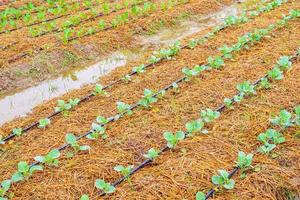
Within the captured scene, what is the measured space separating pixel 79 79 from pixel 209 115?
2969 millimetres

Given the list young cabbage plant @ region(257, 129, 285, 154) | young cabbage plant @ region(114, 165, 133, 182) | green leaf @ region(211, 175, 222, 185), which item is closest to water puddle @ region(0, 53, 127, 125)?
young cabbage plant @ region(114, 165, 133, 182)

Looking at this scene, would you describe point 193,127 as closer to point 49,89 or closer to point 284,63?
point 284,63

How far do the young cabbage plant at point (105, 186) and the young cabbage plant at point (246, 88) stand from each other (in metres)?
2.45

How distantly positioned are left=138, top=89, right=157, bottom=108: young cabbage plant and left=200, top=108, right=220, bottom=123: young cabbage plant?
787mm

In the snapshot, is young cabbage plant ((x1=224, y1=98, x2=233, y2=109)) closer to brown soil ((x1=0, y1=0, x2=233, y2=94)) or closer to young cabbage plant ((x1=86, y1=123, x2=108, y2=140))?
young cabbage plant ((x1=86, y1=123, x2=108, y2=140))

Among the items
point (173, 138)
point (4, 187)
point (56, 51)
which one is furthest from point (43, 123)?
point (56, 51)

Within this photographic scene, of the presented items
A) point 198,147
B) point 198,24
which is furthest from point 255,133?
point 198,24

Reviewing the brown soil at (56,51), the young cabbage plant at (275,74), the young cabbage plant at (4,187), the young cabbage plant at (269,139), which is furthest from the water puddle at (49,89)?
the young cabbage plant at (269,139)

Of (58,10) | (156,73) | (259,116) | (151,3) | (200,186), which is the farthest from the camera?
(151,3)

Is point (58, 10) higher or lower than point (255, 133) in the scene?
higher

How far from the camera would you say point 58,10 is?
10336mm

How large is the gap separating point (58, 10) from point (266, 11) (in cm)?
503

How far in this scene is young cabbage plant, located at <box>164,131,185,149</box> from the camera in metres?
4.54

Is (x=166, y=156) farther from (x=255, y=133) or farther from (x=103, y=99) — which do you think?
(x=103, y=99)
